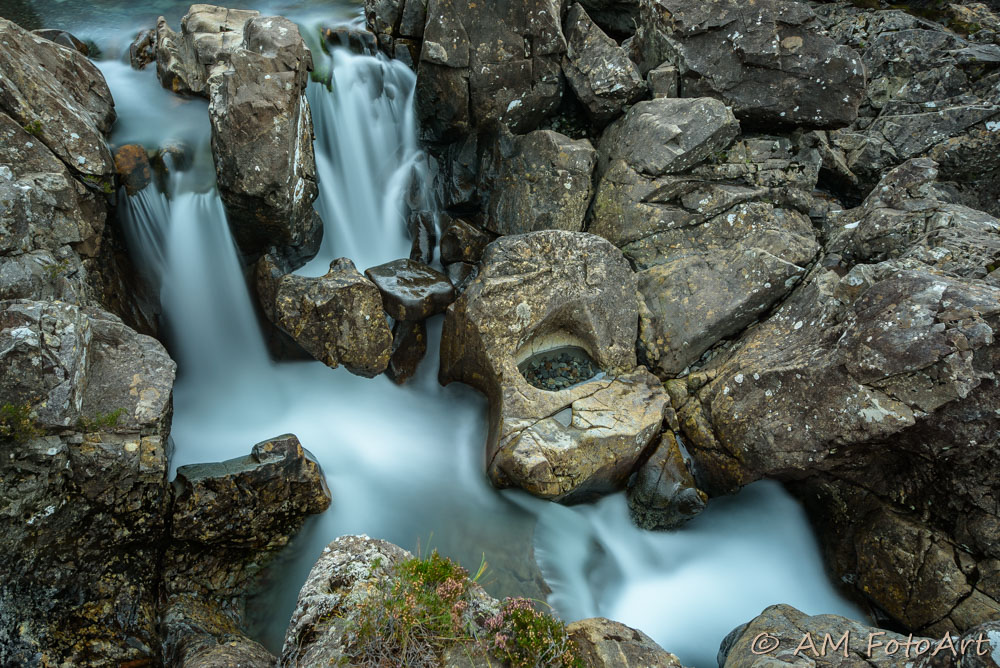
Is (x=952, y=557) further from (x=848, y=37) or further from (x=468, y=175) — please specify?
(x=848, y=37)

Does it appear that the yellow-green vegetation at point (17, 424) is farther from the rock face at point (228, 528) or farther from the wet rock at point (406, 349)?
the wet rock at point (406, 349)

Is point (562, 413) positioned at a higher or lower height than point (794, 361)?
lower

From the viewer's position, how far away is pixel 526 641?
4.08 metres

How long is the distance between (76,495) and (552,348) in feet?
18.1

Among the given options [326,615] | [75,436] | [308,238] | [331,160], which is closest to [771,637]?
[326,615]

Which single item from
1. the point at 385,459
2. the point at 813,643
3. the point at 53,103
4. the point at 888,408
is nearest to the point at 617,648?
the point at 813,643

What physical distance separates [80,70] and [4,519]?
21.1ft

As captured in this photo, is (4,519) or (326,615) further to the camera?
(4,519)

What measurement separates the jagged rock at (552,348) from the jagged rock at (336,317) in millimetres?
1010

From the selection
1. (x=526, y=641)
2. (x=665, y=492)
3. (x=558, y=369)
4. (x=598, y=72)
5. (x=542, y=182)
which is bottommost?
(x=665, y=492)

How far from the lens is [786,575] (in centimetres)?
688

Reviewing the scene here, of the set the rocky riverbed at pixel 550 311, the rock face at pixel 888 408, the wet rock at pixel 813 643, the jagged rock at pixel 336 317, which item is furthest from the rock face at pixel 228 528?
the rock face at pixel 888 408

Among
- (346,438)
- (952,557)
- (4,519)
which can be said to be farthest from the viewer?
(346,438)

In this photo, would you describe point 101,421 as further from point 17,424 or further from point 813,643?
point 813,643
